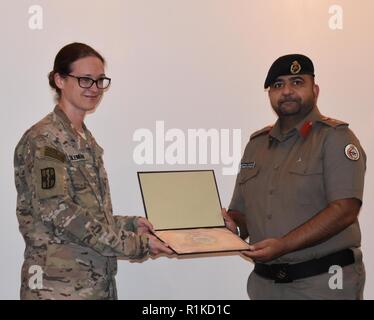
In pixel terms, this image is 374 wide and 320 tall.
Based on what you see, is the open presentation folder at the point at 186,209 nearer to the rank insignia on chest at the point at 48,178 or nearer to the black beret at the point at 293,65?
the rank insignia on chest at the point at 48,178

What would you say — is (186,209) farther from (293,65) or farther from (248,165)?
(293,65)

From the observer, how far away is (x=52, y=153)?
1798 mm

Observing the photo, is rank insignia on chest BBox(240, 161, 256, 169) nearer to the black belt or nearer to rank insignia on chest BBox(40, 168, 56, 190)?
the black belt

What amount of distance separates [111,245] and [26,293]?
0.37 meters

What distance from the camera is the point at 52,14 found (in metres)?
2.53

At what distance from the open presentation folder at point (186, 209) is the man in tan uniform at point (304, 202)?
0.35ft

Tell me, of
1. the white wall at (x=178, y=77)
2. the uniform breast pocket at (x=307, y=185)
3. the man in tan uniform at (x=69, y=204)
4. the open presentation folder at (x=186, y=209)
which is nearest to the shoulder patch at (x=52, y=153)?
the man in tan uniform at (x=69, y=204)

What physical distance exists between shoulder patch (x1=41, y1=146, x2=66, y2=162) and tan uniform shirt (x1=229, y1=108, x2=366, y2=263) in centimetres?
84

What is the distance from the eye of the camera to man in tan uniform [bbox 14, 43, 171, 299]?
5.90ft

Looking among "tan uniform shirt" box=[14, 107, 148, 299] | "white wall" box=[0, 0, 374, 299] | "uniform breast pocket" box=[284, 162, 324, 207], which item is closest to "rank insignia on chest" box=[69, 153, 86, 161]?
"tan uniform shirt" box=[14, 107, 148, 299]

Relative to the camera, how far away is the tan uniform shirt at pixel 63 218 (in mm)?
1793
